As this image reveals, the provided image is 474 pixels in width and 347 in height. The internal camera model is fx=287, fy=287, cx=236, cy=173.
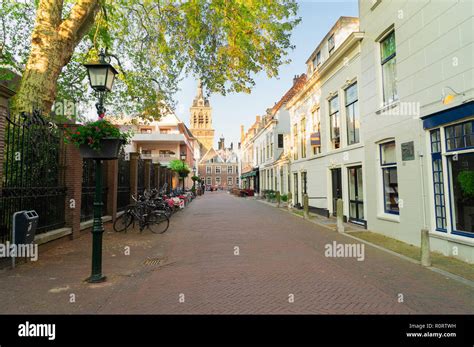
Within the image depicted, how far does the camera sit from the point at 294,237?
921 centimetres

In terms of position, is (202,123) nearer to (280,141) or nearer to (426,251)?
(280,141)

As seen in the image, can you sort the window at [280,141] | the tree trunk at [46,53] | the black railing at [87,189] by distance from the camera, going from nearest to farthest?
the tree trunk at [46,53] → the black railing at [87,189] → the window at [280,141]

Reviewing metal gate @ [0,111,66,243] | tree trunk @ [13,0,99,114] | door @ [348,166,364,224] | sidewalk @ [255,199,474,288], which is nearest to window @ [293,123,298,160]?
door @ [348,166,364,224]

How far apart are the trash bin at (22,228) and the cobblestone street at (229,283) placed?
55 centimetres

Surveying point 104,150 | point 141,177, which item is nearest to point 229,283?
point 104,150

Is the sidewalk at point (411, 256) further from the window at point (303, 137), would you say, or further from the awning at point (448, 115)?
the window at point (303, 137)

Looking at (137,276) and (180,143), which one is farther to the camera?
(180,143)

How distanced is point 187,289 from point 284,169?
1988 centimetres

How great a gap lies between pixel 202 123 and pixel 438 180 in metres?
92.3

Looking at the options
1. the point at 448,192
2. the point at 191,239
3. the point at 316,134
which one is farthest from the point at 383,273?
the point at 316,134

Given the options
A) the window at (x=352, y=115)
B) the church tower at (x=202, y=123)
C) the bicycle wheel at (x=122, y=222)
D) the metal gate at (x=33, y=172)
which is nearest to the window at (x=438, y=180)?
the window at (x=352, y=115)

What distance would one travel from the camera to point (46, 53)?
8086mm

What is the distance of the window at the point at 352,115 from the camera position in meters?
11.7

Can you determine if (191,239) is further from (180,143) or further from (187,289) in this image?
(180,143)
